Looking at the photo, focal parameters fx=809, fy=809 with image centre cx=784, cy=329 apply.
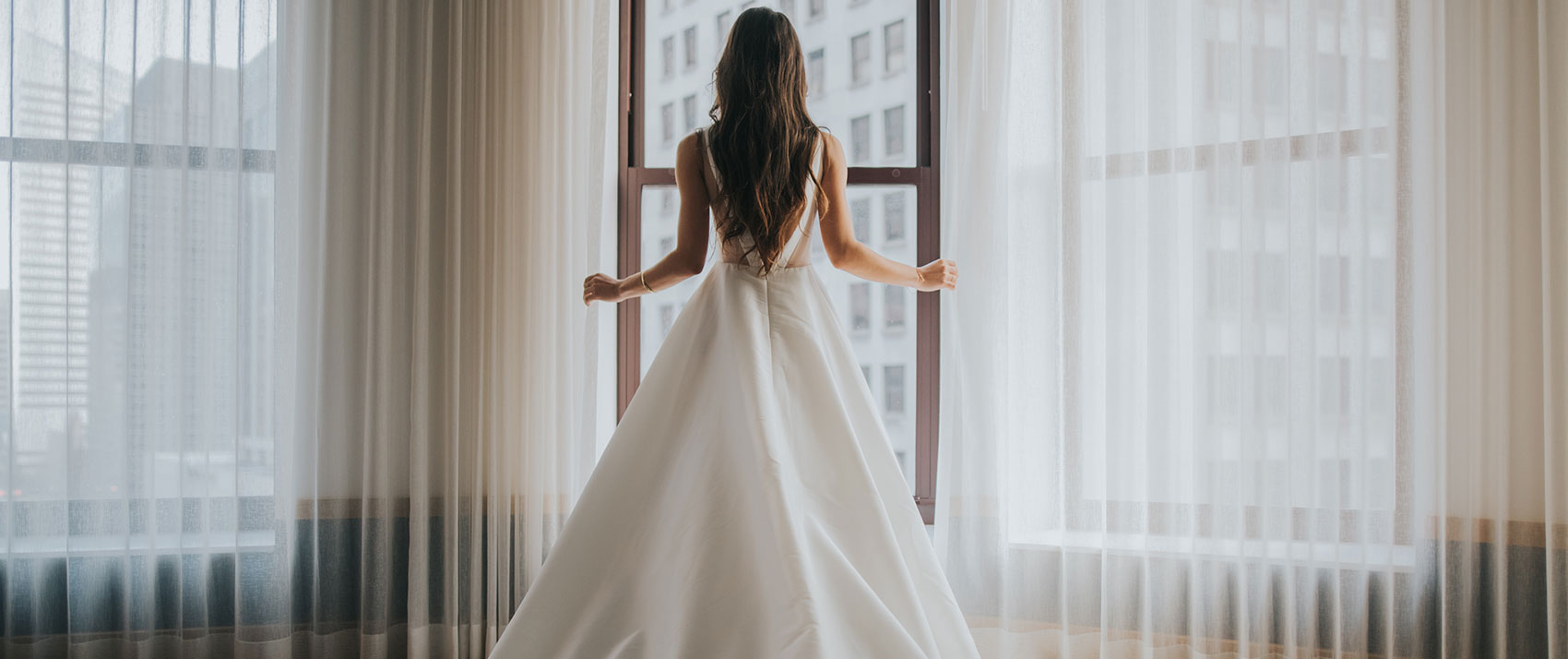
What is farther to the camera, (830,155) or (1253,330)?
(1253,330)

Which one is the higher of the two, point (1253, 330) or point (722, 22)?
point (722, 22)

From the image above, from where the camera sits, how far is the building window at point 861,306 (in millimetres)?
2408

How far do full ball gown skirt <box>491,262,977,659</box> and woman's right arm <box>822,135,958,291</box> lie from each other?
0.28 ft

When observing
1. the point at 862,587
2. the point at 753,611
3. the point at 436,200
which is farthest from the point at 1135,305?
the point at 436,200

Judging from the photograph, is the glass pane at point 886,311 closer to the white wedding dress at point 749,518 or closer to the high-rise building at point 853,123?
the high-rise building at point 853,123

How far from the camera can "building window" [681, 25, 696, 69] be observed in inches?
99.2

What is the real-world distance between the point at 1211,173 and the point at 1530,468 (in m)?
0.92

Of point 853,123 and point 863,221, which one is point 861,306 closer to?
point 863,221

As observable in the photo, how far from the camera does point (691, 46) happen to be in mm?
2523

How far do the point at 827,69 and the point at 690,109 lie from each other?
1.44 feet

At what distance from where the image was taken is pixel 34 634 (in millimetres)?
2215

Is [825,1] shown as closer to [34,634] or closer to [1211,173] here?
[1211,173]

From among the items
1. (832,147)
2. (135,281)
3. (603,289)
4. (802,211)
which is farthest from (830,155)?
(135,281)

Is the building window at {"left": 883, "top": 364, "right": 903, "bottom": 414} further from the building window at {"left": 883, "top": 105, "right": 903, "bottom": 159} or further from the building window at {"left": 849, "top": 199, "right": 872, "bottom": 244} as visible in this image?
the building window at {"left": 883, "top": 105, "right": 903, "bottom": 159}
